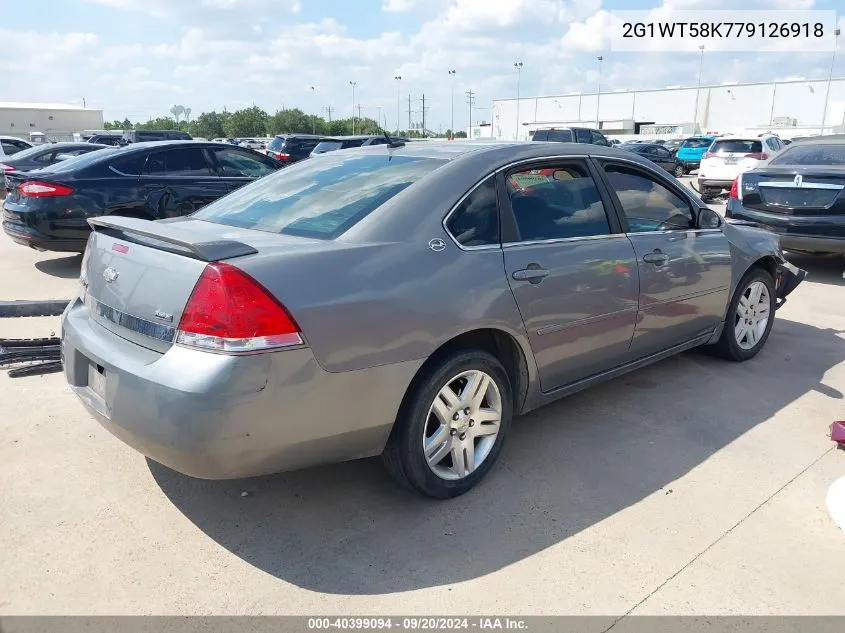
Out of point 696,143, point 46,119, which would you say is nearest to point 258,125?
point 46,119

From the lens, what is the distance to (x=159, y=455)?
252 cm

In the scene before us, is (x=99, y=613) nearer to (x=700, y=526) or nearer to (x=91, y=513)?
(x=91, y=513)

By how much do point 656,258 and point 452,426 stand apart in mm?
1769

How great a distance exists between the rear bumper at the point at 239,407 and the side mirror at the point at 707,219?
2688 mm

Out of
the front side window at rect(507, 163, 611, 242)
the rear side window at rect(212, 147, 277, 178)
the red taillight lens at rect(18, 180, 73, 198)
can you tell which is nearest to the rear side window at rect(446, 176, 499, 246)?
the front side window at rect(507, 163, 611, 242)

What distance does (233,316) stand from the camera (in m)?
2.35

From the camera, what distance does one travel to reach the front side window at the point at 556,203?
133 inches

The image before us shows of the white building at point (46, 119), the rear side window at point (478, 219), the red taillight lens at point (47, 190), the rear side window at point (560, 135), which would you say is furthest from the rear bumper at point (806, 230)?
the white building at point (46, 119)

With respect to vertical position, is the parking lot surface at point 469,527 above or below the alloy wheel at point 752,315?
below

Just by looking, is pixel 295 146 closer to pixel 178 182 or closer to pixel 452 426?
pixel 178 182

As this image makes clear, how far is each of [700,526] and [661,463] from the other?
571 millimetres

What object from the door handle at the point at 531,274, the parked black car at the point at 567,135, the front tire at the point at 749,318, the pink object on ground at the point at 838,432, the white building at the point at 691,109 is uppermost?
the white building at the point at 691,109

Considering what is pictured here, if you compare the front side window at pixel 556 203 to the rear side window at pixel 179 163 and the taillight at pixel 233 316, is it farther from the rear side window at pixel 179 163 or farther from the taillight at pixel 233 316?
the rear side window at pixel 179 163

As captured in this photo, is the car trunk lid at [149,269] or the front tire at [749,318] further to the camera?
the front tire at [749,318]
